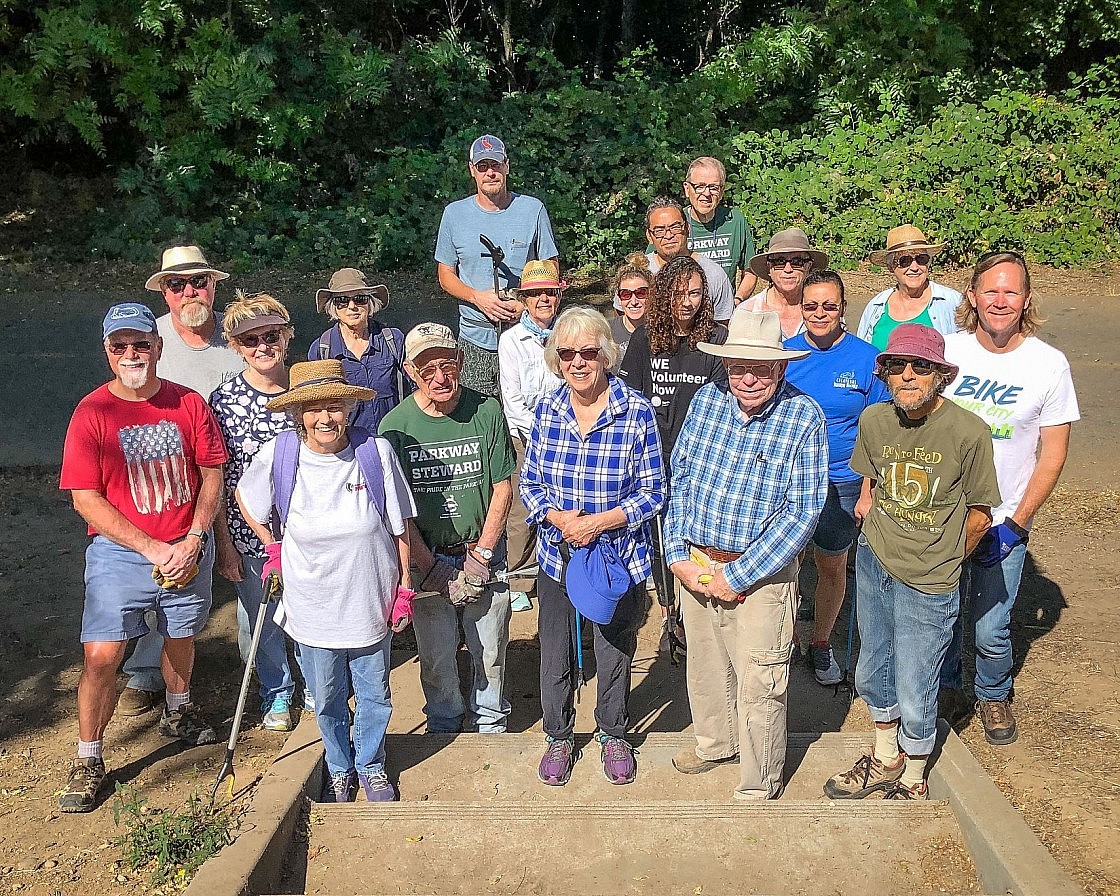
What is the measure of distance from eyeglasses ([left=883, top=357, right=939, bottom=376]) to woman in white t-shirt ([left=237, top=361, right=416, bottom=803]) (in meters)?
1.90

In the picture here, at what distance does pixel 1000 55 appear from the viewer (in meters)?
16.7

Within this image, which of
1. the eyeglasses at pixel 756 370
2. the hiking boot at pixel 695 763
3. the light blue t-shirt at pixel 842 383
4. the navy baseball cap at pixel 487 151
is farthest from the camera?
the navy baseball cap at pixel 487 151

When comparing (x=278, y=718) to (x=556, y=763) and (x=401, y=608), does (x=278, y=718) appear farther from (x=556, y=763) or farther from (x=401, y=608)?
(x=556, y=763)

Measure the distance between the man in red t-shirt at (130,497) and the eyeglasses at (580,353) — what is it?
1550 millimetres

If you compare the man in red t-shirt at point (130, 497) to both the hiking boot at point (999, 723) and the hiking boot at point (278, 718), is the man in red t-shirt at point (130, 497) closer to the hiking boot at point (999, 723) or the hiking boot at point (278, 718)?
the hiking boot at point (278, 718)

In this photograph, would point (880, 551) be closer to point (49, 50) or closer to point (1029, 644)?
point (1029, 644)

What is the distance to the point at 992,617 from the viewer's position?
4.86 meters

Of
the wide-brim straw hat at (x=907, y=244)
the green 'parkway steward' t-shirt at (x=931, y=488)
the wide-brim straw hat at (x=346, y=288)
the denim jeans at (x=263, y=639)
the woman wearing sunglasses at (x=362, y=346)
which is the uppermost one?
the wide-brim straw hat at (x=907, y=244)

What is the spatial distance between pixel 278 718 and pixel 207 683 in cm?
66

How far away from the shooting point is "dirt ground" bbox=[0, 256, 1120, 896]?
4.32 metres

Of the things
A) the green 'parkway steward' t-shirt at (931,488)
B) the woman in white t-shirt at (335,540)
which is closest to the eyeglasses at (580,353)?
the woman in white t-shirt at (335,540)

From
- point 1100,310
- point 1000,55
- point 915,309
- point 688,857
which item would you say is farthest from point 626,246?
point 688,857

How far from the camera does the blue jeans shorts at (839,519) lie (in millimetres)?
5090

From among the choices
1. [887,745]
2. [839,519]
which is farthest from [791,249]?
[887,745]
